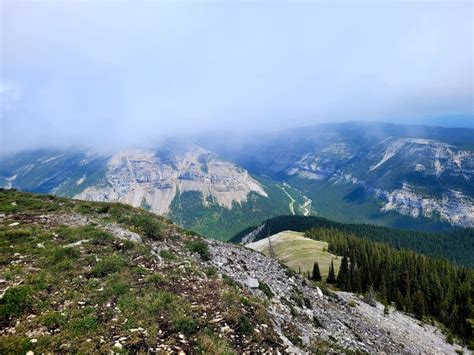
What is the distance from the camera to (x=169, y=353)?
13.2 meters

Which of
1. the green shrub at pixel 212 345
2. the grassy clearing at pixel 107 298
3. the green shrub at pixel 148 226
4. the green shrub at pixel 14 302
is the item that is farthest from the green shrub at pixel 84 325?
the green shrub at pixel 148 226

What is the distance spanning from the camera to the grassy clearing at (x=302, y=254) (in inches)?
5028

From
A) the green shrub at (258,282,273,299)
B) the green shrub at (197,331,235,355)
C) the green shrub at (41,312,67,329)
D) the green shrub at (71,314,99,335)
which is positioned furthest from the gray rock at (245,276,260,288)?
the green shrub at (41,312,67,329)

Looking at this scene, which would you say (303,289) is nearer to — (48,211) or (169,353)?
(169,353)

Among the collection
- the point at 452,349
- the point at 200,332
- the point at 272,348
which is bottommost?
the point at 452,349

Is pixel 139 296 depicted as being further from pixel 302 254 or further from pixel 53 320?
pixel 302 254

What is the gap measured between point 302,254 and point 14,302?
136718 millimetres

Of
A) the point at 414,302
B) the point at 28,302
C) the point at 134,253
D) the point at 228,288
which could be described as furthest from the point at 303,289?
the point at 414,302

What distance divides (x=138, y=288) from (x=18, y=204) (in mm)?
27400

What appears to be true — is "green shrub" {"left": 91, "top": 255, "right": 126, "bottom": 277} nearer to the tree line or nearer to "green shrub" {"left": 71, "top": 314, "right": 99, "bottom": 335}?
"green shrub" {"left": 71, "top": 314, "right": 99, "bottom": 335}

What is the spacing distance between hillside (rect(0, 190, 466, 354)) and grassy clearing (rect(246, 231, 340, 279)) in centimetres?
9158

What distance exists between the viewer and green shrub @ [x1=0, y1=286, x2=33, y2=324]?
14836 millimetres

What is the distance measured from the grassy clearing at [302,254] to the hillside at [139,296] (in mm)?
91576

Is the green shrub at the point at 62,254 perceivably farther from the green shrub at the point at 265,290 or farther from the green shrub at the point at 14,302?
the green shrub at the point at 265,290
